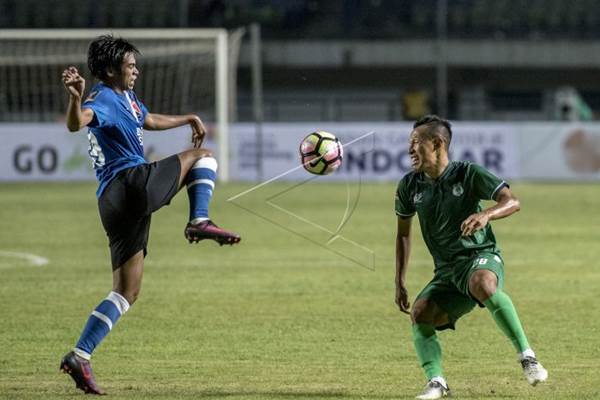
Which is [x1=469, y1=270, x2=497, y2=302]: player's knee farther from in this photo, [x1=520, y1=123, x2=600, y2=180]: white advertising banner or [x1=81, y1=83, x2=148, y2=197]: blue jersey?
[x1=520, y1=123, x2=600, y2=180]: white advertising banner

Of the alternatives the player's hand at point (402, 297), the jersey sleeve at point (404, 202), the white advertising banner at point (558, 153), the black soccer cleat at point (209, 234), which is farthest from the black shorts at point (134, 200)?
the white advertising banner at point (558, 153)

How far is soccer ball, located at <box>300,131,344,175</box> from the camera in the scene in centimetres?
934

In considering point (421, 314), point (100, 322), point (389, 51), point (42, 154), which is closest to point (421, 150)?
point (421, 314)

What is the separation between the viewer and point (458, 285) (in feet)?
25.3

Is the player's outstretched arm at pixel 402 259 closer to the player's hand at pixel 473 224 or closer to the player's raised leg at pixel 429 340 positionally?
the player's raised leg at pixel 429 340

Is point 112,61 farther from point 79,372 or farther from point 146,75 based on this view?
point 146,75

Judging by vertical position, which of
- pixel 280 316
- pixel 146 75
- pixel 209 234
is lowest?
pixel 146 75

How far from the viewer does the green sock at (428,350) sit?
774 centimetres

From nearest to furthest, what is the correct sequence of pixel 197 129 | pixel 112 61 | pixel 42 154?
pixel 112 61 → pixel 197 129 → pixel 42 154

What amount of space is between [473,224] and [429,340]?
1.03 metres

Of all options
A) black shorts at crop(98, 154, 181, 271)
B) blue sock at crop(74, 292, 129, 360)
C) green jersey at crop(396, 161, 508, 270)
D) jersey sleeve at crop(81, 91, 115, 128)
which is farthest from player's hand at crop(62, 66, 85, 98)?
green jersey at crop(396, 161, 508, 270)

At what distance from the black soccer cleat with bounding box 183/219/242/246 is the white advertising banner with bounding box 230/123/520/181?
2650cm

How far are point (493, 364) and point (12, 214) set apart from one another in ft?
54.0

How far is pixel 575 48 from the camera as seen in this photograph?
42.2 meters
